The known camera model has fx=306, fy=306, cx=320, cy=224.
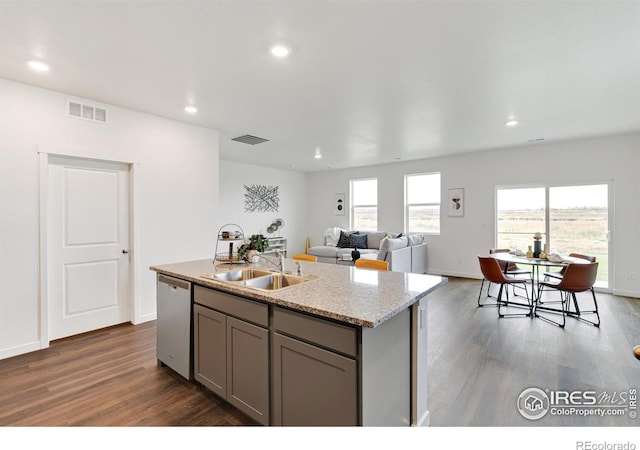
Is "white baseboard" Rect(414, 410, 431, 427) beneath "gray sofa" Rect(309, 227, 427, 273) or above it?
beneath

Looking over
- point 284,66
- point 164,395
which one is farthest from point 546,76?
point 164,395

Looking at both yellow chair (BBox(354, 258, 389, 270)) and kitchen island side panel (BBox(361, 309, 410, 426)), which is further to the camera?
yellow chair (BBox(354, 258, 389, 270))

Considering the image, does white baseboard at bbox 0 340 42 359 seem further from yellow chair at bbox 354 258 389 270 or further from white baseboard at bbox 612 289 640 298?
white baseboard at bbox 612 289 640 298

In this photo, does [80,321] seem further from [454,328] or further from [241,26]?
[454,328]

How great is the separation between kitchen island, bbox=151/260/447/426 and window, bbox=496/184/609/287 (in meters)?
4.60

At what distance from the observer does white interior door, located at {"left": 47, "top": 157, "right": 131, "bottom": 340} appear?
3.25m

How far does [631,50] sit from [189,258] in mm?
5056

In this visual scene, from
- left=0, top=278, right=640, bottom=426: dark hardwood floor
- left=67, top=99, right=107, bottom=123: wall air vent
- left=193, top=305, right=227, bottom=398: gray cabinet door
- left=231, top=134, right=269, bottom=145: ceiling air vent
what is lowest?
left=0, top=278, right=640, bottom=426: dark hardwood floor

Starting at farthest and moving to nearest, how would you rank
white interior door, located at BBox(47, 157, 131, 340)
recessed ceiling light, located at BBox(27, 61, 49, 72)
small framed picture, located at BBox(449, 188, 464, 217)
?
small framed picture, located at BBox(449, 188, 464, 217) < white interior door, located at BBox(47, 157, 131, 340) < recessed ceiling light, located at BBox(27, 61, 49, 72)

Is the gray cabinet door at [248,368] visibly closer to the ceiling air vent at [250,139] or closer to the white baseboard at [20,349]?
the white baseboard at [20,349]

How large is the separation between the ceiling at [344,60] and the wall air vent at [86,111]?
0.50ft

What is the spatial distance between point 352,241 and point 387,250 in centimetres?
198

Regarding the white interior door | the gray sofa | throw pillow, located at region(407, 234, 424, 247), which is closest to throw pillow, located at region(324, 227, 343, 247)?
the gray sofa

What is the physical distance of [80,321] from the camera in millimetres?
3430
